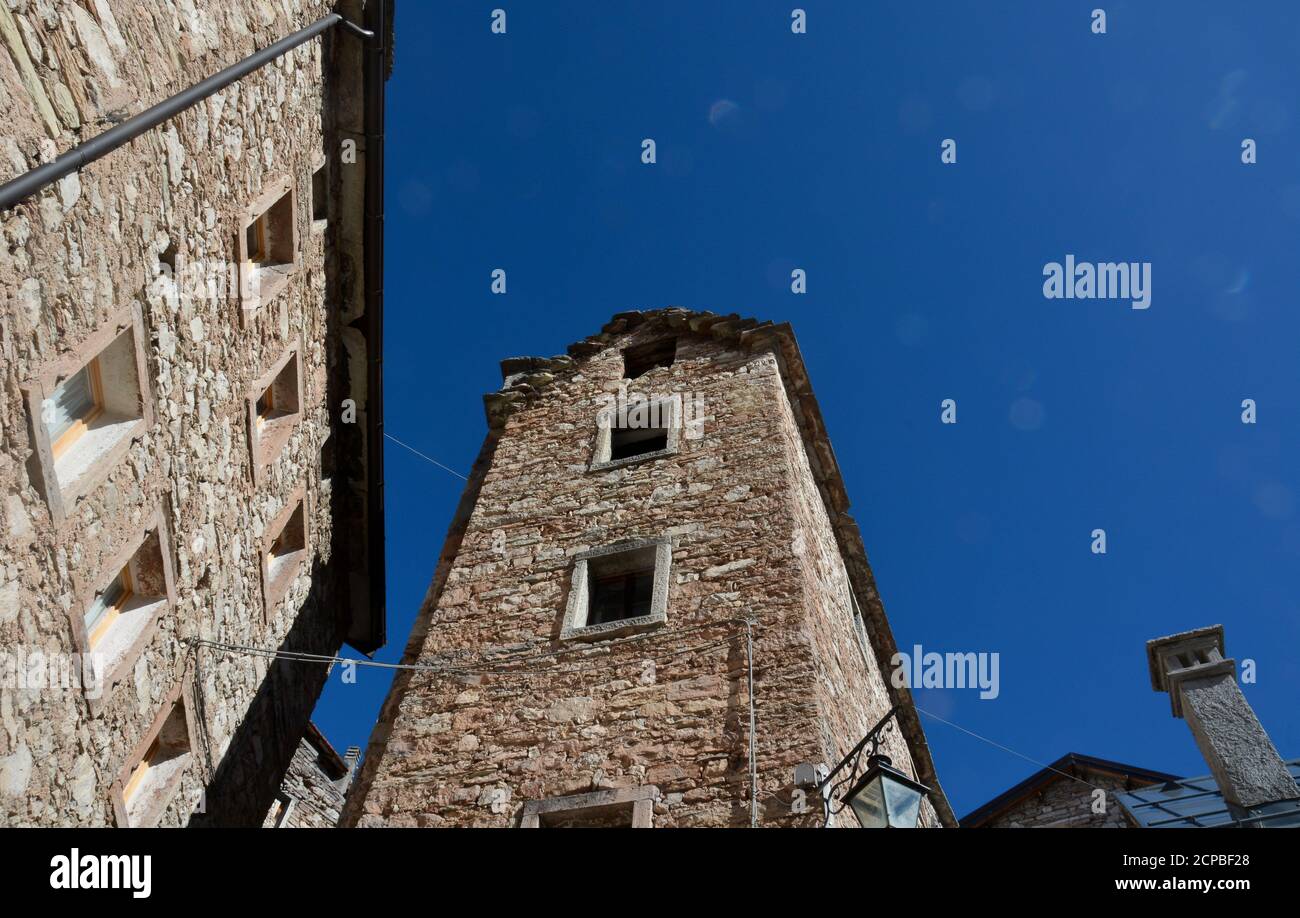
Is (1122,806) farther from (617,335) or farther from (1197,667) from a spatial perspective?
(617,335)

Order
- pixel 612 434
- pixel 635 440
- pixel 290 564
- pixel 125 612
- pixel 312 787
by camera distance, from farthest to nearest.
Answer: pixel 312 787, pixel 612 434, pixel 635 440, pixel 290 564, pixel 125 612

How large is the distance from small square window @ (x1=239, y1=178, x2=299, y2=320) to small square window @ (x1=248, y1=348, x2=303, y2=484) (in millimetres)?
739

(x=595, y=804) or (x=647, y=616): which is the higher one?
(x=647, y=616)

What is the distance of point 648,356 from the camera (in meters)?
13.4

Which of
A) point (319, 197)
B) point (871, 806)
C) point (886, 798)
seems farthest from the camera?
point (319, 197)

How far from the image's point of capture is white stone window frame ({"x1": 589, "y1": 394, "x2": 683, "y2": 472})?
11062 mm

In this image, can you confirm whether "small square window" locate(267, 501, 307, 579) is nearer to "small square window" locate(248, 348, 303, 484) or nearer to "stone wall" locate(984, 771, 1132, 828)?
"small square window" locate(248, 348, 303, 484)

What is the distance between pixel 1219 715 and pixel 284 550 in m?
9.07

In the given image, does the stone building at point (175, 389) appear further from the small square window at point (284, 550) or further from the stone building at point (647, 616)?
the stone building at point (647, 616)

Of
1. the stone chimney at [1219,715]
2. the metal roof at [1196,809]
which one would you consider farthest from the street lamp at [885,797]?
the stone chimney at [1219,715]

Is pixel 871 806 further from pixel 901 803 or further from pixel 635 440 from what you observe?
pixel 635 440

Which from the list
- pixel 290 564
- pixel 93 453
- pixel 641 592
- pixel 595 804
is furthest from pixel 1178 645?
pixel 93 453

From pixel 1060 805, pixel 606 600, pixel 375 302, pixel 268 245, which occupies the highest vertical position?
pixel 375 302
